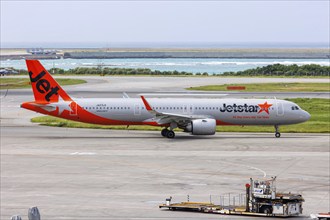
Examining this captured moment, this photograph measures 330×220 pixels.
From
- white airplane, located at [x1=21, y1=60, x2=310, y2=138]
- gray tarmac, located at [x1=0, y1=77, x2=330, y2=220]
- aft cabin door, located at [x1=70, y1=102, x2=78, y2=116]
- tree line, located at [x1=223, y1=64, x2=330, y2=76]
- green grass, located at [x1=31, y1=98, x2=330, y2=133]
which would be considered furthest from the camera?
tree line, located at [x1=223, y1=64, x2=330, y2=76]

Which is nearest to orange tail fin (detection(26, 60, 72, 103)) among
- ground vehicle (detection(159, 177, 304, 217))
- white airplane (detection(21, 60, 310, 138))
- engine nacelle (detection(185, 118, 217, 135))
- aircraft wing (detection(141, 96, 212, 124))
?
white airplane (detection(21, 60, 310, 138))

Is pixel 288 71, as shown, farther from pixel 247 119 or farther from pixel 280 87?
pixel 247 119

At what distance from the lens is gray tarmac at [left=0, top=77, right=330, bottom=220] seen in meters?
33.2

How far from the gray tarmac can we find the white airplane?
3.95 ft

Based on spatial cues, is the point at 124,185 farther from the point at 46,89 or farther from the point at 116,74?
the point at 116,74

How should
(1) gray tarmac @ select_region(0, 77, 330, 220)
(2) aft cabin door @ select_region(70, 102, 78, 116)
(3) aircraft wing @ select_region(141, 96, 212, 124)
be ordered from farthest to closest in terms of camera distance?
(2) aft cabin door @ select_region(70, 102, 78, 116), (3) aircraft wing @ select_region(141, 96, 212, 124), (1) gray tarmac @ select_region(0, 77, 330, 220)

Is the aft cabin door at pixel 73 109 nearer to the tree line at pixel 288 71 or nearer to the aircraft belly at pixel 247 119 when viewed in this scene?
the aircraft belly at pixel 247 119

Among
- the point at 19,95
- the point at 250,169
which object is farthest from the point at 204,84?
the point at 250,169

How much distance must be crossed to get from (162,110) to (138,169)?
704 inches

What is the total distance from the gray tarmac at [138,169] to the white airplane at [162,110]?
1.20 m

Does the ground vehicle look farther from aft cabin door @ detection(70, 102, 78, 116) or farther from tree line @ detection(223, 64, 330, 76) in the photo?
tree line @ detection(223, 64, 330, 76)

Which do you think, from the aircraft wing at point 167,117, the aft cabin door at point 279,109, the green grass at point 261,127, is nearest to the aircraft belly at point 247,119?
the aft cabin door at point 279,109

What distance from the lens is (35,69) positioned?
60.1m

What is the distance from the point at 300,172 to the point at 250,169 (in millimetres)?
2879
